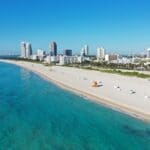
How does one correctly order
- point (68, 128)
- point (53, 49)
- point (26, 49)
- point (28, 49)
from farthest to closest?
point (26, 49) < point (28, 49) < point (53, 49) < point (68, 128)

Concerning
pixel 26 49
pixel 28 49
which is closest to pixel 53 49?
pixel 28 49

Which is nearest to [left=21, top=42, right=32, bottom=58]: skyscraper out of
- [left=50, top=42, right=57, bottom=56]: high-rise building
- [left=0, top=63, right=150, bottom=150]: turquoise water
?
[left=50, top=42, right=57, bottom=56]: high-rise building

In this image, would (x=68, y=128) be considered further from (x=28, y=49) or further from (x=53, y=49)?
(x=28, y=49)

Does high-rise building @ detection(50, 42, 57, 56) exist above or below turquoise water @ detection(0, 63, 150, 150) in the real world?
above

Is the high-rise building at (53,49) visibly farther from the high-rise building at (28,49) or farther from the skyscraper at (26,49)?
the skyscraper at (26,49)

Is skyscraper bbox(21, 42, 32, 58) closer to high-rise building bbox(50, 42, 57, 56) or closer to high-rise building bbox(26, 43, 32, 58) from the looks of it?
high-rise building bbox(26, 43, 32, 58)

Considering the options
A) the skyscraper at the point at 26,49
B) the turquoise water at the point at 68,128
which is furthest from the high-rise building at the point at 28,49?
the turquoise water at the point at 68,128

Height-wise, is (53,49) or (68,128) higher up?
(53,49)

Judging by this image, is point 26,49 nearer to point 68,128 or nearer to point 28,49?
point 28,49

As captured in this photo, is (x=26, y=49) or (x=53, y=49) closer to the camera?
(x=53, y=49)

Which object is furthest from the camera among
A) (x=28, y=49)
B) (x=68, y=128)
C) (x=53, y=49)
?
(x=28, y=49)
